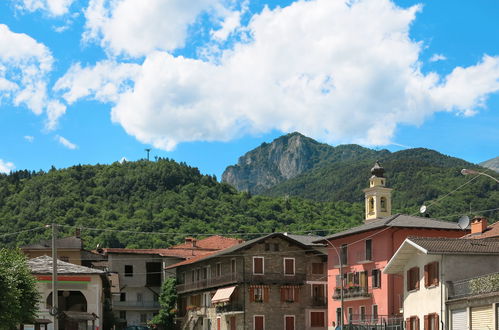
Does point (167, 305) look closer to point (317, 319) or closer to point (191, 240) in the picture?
point (317, 319)

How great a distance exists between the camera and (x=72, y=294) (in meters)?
72.4

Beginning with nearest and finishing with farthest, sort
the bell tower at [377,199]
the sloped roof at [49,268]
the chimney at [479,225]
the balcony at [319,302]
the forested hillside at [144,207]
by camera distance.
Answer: the chimney at [479,225] → the sloped roof at [49,268] → the balcony at [319,302] → the bell tower at [377,199] → the forested hillside at [144,207]

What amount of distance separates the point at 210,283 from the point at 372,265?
2302 cm

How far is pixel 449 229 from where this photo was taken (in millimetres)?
65562

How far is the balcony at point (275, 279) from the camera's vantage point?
80312mm

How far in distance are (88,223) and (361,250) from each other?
2842 inches

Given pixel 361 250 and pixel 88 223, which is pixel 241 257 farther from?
pixel 88 223

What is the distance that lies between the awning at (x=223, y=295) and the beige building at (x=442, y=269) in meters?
33.0

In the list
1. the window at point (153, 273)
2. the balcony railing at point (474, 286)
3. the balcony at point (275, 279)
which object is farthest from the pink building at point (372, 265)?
the window at point (153, 273)

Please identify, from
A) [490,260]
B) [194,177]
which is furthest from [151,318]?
[490,260]

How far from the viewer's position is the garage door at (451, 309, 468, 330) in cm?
4150

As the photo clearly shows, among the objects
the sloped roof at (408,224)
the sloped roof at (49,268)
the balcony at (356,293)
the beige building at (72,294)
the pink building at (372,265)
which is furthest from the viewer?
the sloped roof at (49,268)

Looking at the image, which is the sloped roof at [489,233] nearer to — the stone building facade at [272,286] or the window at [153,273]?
the stone building facade at [272,286]

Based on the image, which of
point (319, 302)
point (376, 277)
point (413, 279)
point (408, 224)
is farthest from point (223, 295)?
point (413, 279)
